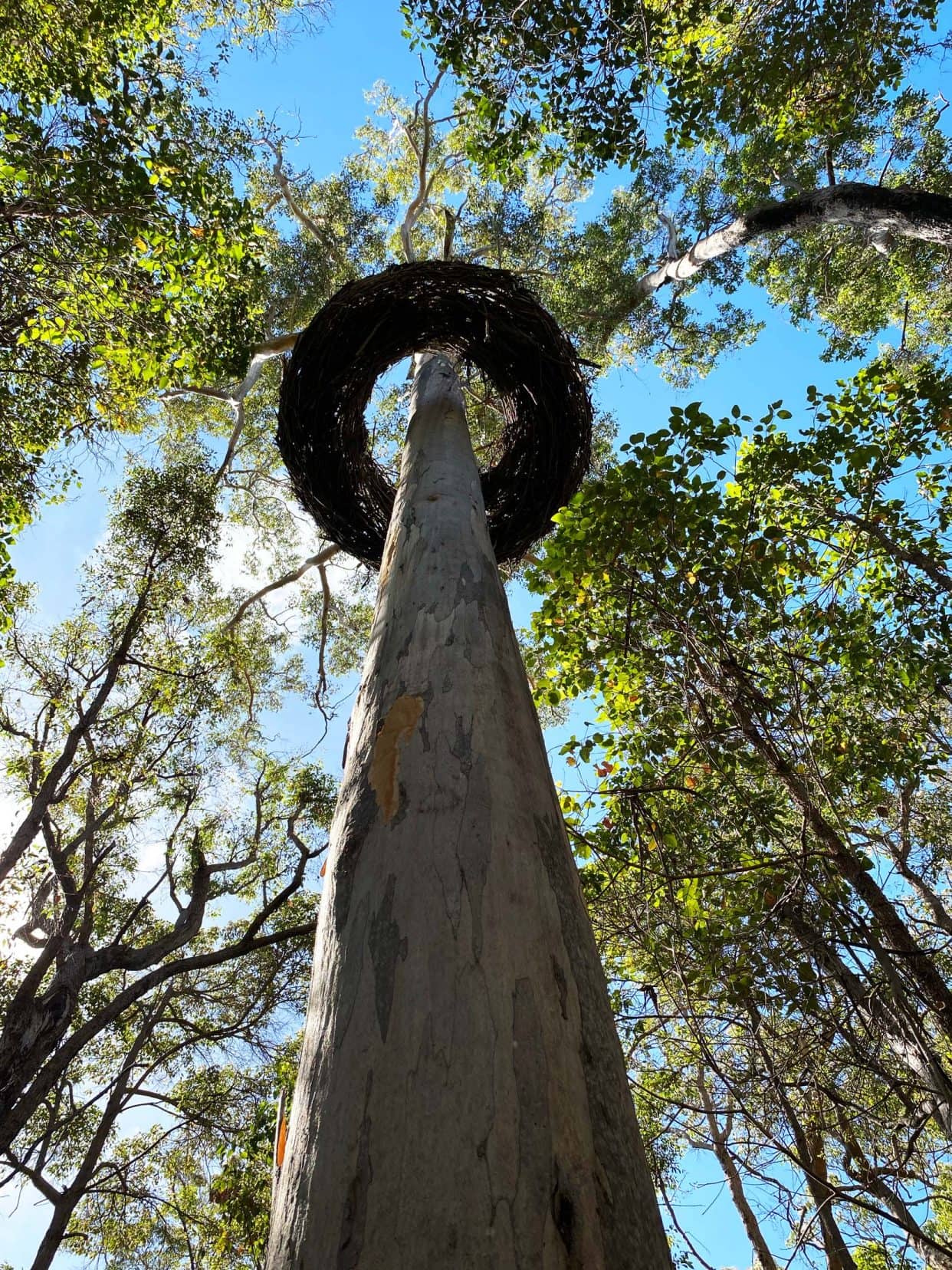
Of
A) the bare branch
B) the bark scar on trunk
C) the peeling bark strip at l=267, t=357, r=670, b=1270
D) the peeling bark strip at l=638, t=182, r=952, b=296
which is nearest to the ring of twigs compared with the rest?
the peeling bark strip at l=638, t=182, r=952, b=296

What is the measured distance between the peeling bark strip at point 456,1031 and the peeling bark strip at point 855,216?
456 centimetres

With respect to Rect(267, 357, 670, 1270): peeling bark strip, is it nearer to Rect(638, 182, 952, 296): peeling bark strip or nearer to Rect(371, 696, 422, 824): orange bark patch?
Rect(371, 696, 422, 824): orange bark patch

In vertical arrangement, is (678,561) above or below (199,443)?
below

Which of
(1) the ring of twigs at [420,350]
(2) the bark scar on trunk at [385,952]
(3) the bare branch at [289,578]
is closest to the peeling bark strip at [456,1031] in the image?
(2) the bark scar on trunk at [385,952]

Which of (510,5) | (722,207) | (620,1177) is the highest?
(722,207)

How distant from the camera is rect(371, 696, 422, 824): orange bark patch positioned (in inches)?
42.5

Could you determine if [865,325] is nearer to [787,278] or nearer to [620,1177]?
[787,278]

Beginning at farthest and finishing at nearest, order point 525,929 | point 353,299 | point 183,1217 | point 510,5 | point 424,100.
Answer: point 424,100
point 183,1217
point 510,5
point 353,299
point 525,929

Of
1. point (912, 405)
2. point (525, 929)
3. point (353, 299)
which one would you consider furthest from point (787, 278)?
point (525, 929)

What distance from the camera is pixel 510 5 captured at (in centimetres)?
501

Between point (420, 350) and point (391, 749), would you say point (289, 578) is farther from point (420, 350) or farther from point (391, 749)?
point (391, 749)

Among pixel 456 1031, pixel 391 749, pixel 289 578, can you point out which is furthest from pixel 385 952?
pixel 289 578

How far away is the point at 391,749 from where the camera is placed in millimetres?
1166

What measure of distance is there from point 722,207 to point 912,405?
31.1ft
